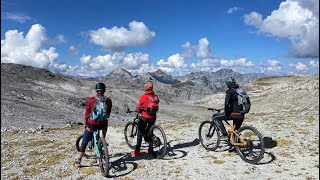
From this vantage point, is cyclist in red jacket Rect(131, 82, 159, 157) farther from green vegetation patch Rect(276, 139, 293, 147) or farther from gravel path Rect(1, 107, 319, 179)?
green vegetation patch Rect(276, 139, 293, 147)

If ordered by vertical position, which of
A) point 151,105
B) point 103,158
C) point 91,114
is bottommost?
point 103,158

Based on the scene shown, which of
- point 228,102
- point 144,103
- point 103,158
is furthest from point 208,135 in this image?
point 103,158

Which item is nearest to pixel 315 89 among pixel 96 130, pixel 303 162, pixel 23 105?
pixel 23 105

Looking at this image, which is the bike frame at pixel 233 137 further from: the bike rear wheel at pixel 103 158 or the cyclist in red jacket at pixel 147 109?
the bike rear wheel at pixel 103 158

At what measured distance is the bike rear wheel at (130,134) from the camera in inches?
677

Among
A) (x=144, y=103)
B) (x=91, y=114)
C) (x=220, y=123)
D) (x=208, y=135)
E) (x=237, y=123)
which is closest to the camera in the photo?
(x=91, y=114)

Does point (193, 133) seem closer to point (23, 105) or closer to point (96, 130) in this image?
point (96, 130)

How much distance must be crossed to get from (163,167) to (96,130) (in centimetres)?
313

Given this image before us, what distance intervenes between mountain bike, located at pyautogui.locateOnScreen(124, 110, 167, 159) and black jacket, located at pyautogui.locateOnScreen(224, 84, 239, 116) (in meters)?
2.99

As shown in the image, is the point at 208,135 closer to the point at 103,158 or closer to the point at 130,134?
the point at 130,134

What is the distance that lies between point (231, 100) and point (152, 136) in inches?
151

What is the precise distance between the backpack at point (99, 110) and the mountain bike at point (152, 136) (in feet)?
8.47

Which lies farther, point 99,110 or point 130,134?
point 130,134

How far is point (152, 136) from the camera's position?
15398 millimetres
